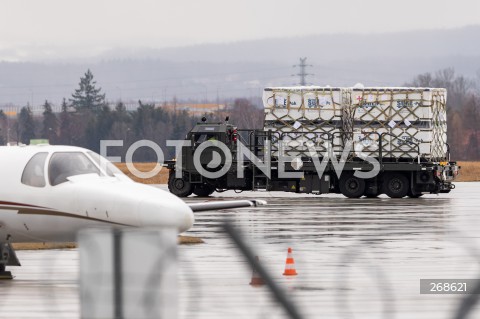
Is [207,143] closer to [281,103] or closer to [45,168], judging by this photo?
[281,103]

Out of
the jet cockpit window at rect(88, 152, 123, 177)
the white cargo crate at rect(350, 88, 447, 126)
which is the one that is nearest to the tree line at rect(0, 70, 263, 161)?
the white cargo crate at rect(350, 88, 447, 126)

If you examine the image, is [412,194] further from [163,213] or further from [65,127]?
[65,127]

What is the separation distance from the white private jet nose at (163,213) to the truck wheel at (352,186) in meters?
28.6

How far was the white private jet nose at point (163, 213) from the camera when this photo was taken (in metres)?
15.4

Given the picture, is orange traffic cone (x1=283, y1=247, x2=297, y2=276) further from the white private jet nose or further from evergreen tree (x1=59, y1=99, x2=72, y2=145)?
evergreen tree (x1=59, y1=99, x2=72, y2=145)

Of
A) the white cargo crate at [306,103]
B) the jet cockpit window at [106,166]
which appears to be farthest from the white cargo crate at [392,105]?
the jet cockpit window at [106,166]

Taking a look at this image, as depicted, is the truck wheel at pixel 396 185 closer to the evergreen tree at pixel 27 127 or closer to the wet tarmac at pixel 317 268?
the wet tarmac at pixel 317 268

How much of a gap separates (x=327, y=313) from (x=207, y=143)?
31.1 metres

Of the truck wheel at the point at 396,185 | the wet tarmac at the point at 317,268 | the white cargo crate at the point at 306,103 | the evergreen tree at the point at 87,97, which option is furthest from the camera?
the evergreen tree at the point at 87,97

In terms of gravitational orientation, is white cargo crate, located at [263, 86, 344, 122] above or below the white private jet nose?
above

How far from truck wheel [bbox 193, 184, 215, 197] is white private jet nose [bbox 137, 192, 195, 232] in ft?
97.0

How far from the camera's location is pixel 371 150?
44.0 m

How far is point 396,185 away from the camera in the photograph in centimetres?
4384

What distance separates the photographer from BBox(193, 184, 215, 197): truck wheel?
45.3 meters
